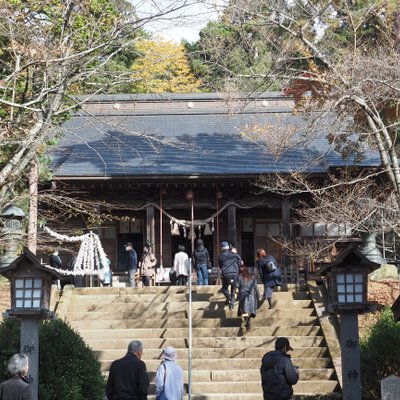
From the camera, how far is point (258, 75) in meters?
15.0

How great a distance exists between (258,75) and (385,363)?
212 inches

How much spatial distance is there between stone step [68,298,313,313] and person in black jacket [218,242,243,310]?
419 millimetres

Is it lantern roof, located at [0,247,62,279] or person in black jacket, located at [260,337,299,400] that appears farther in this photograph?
lantern roof, located at [0,247,62,279]

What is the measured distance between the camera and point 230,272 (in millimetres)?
18016

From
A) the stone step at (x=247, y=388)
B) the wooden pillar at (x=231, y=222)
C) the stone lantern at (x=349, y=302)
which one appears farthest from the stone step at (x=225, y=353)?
the wooden pillar at (x=231, y=222)

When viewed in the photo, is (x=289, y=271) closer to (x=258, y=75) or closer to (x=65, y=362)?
(x=258, y=75)

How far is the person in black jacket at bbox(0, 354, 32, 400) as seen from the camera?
8.02m

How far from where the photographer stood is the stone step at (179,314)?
1814 cm

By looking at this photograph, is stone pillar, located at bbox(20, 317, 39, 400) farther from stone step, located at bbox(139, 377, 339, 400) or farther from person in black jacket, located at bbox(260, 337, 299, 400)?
person in black jacket, located at bbox(260, 337, 299, 400)

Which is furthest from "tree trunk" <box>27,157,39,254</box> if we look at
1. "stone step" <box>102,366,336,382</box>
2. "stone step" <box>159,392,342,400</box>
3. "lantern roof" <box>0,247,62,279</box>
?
"stone step" <box>159,392,342,400</box>

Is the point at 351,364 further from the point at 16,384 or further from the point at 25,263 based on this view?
the point at 16,384

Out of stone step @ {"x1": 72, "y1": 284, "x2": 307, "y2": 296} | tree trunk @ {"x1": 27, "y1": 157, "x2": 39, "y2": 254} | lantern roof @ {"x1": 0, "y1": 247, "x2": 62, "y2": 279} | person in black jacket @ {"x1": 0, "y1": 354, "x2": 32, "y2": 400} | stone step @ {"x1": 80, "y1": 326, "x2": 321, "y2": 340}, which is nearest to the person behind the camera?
person in black jacket @ {"x1": 0, "y1": 354, "x2": 32, "y2": 400}

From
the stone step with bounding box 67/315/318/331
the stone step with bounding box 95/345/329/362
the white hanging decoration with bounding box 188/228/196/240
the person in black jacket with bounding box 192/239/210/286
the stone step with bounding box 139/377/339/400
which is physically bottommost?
the stone step with bounding box 139/377/339/400

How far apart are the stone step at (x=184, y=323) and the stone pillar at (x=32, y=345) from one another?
509 centimetres
